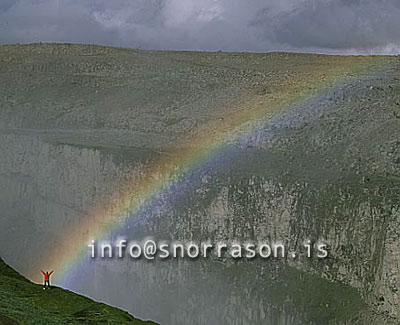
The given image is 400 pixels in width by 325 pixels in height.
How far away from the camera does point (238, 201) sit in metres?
22.8

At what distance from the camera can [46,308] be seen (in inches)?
679

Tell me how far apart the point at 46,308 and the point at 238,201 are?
837cm

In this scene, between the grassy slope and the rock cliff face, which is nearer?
the grassy slope

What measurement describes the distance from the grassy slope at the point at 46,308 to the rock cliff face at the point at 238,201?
17.0 ft

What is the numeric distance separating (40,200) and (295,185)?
51.3 feet

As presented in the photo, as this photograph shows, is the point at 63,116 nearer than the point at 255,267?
No

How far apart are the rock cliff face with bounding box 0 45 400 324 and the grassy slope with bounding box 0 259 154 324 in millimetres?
5182

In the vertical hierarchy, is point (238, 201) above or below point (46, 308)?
above

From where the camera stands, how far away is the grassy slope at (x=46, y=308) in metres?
15.0

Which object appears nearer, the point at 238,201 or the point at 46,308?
the point at 46,308

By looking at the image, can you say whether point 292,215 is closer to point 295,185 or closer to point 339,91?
point 295,185

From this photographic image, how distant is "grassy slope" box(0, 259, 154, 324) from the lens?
14969mm

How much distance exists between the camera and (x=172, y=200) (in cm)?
2497

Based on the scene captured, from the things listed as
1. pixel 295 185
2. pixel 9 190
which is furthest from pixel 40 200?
pixel 295 185
